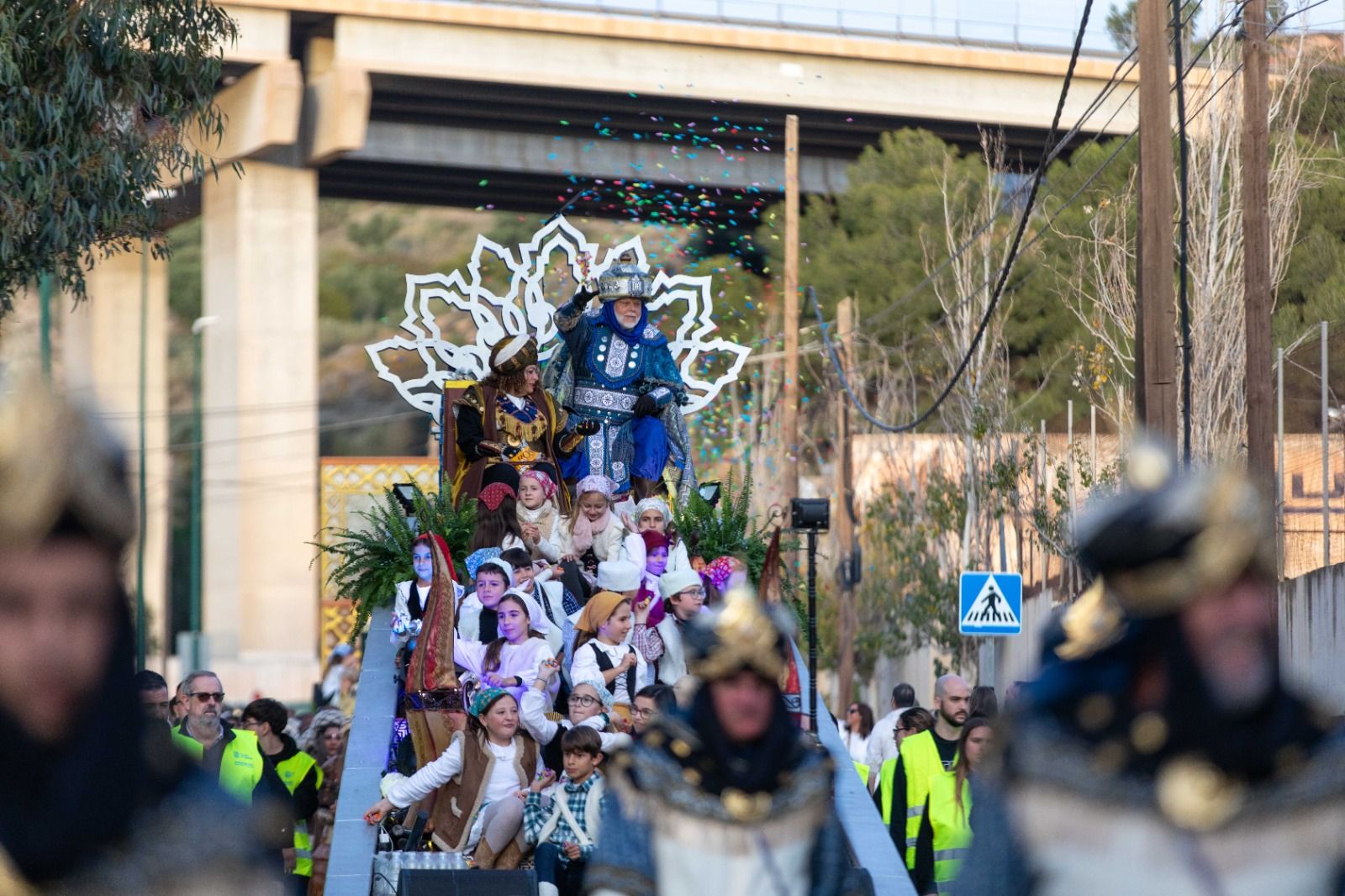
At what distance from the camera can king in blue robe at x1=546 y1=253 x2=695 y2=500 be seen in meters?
17.3

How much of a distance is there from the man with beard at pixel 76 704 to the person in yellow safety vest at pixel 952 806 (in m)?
7.24

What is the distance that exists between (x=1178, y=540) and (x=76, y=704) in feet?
6.48

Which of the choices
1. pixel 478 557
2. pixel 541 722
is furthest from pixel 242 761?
pixel 478 557

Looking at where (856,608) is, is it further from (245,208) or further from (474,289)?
(474,289)

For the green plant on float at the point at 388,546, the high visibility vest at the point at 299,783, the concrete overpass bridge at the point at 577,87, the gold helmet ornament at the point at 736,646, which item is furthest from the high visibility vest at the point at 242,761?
the concrete overpass bridge at the point at 577,87

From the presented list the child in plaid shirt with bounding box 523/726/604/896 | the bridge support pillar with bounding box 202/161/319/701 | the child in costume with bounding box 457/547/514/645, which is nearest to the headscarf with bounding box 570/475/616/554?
the child in costume with bounding box 457/547/514/645

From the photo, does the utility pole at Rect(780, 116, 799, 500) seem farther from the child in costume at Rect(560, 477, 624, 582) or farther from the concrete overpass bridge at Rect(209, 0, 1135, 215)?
the child in costume at Rect(560, 477, 624, 582)

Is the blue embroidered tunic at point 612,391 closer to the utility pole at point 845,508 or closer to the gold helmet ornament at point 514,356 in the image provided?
the gold helmet ornament at point 514,356

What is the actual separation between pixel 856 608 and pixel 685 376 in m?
26.9

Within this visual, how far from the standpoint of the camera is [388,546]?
15992mm

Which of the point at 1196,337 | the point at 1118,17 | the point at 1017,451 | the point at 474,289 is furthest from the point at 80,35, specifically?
the point at 1118,17

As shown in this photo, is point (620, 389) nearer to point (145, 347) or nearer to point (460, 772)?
point (460, 772)

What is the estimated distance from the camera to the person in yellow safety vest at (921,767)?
10734 mm

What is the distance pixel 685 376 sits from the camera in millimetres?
18531
